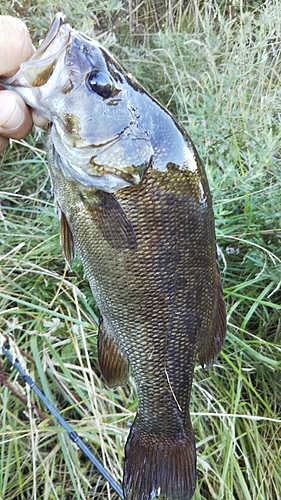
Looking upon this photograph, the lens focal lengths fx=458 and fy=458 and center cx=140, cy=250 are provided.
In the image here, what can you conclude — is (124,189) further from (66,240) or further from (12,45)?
(12,45)

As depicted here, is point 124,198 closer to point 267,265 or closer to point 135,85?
point 135,85

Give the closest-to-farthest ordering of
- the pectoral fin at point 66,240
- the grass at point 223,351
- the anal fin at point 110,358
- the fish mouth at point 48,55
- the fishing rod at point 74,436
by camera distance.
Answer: the fish mouth at point 48,55, the pectoral fin at point 66,240, the anal fin at point 110,358, the fishing rod at point 74,436, the grass at point 223,351

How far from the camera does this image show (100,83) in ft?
3.50

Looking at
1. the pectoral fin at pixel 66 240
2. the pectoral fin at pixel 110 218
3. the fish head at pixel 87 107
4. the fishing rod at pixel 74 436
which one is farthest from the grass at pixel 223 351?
the fish head at pixel 87 107

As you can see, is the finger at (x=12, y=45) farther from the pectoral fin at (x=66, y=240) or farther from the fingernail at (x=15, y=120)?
the pectoral fin at (x=66, y=240)

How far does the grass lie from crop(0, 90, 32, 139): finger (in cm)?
70

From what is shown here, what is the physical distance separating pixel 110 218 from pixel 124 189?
2.9 inches

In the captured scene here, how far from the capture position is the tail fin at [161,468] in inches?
51.0

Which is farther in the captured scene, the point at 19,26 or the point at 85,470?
the point at 85,470

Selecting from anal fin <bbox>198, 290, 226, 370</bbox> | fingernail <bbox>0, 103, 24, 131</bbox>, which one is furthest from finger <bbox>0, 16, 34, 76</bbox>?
anal fin <bbox>198, 290, 226, 370</bbox>

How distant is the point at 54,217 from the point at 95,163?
1166mm

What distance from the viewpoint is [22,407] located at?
1817mm

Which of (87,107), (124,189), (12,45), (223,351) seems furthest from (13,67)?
(223,351)

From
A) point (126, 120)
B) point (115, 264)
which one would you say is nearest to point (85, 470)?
point (115, 264)
